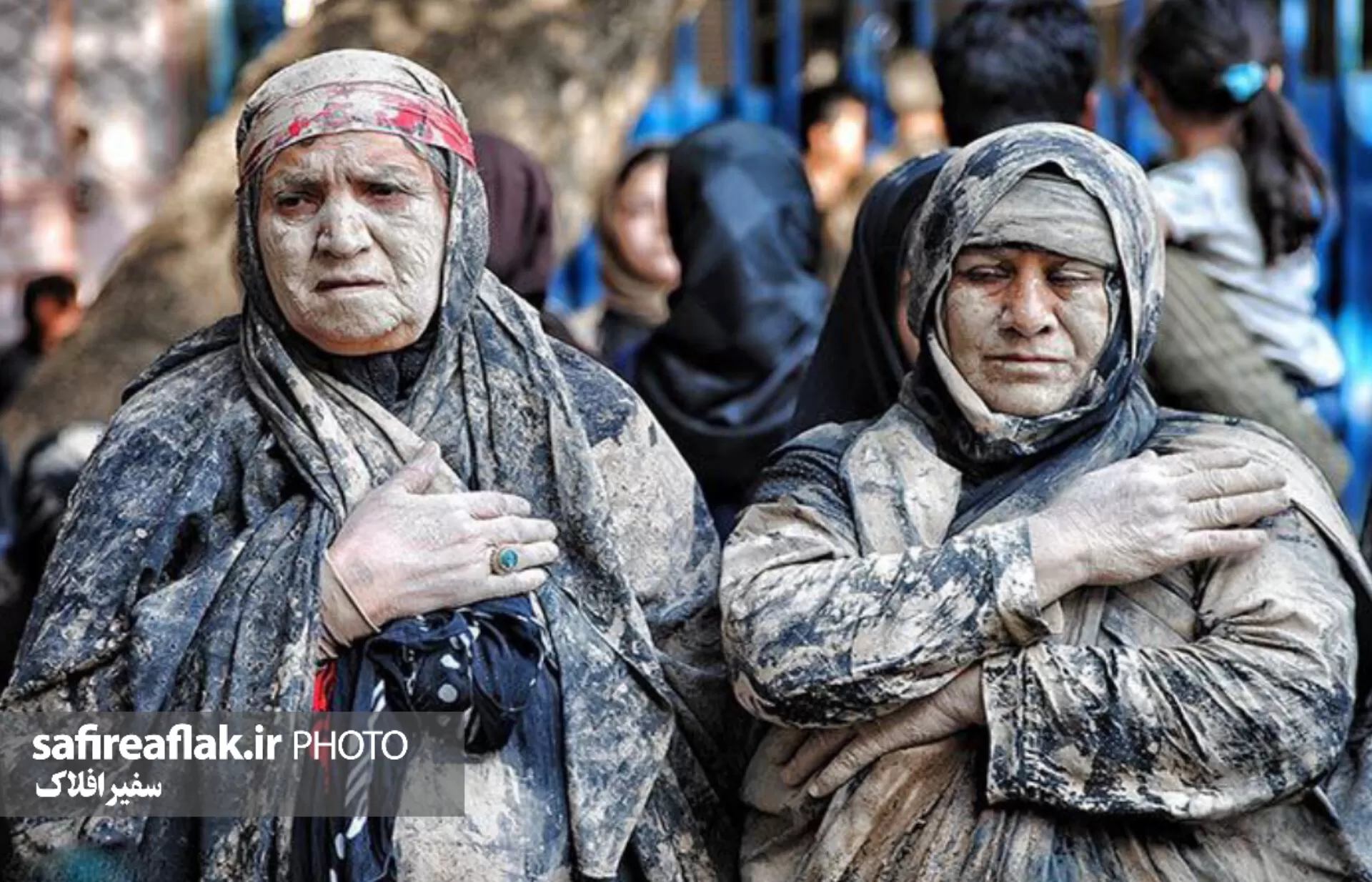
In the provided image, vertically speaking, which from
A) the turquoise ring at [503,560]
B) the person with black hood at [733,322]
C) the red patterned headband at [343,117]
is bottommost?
the person with black hood at [733,322]

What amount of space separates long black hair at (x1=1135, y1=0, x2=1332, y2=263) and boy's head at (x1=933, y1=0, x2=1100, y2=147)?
28cm

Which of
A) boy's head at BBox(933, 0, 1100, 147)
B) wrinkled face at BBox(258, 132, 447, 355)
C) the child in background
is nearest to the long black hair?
the child in background

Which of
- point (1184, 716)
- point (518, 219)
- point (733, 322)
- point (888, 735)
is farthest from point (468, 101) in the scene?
point (1184, 716)

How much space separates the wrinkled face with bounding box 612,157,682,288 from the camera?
8.14 m

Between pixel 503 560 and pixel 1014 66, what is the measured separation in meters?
1.87

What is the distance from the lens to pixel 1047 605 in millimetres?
3740

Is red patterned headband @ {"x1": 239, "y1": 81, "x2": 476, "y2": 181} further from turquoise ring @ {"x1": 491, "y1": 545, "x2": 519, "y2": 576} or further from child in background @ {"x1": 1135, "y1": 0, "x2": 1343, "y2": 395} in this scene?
child in background @ {"x1": 1135, "y1": 0, "x2": 1343, "y2": 395}

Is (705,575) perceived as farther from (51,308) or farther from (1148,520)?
(51,308)

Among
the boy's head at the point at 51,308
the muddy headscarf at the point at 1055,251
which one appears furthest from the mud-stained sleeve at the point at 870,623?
the boy's head at the point at 51,308

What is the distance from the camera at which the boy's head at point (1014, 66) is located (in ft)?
17.5

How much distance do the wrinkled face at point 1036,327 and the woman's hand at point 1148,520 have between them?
16 cm
